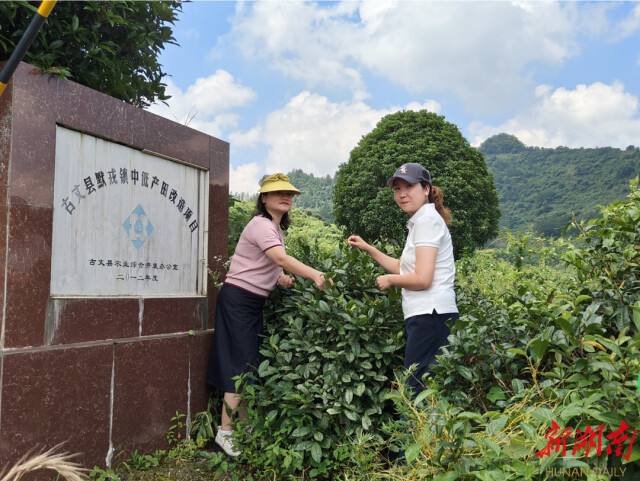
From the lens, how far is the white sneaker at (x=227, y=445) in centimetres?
351

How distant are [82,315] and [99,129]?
112 centimetres

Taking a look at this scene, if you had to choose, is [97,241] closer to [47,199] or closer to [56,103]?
[47,199]

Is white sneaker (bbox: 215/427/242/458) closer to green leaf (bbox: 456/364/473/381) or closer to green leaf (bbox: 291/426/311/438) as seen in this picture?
green leaf (bbox: 291/426/311/438)

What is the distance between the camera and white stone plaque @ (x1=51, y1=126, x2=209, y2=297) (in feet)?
10.5

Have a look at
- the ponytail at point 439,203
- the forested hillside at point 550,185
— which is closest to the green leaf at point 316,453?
the ponytail at point 439,203

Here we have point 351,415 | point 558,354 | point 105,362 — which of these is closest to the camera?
point 558,354

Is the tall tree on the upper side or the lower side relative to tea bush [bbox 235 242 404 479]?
upper

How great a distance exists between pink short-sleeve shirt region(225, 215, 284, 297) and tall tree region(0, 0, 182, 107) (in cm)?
140

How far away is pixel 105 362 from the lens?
3258mm

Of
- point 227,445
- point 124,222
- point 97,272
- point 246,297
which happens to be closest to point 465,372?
point 246,297

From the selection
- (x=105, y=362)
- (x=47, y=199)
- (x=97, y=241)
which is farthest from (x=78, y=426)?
(x=47, y=199)

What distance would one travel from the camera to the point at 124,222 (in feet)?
11.7

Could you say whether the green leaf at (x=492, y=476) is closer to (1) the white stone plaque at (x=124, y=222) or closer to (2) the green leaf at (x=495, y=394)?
(2) the green leaf at (x=495, y=394)

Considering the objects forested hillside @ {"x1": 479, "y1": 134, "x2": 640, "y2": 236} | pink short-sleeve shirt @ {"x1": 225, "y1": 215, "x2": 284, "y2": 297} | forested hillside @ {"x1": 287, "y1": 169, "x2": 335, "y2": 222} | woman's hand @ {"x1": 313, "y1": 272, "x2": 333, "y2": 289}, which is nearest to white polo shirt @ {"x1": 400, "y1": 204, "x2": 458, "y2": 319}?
woman's hand @ {"x1": 313, "y1": 272, "x2": 333, "y2": 289}
